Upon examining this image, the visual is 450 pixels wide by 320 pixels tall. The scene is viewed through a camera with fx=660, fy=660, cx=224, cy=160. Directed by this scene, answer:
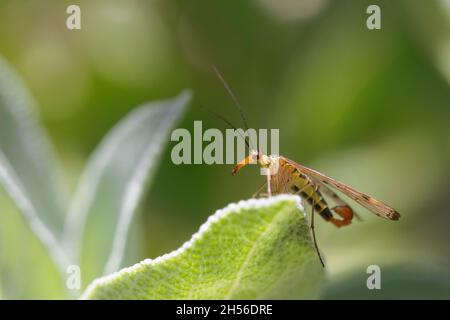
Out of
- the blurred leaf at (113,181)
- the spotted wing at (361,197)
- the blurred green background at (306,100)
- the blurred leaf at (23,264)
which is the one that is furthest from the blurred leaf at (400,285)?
the blurred leaf at (23,264)

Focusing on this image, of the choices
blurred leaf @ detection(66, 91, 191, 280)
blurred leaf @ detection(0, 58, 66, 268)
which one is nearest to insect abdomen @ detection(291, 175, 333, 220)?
blurred leaf @ detection(66, 91, 191, 280)

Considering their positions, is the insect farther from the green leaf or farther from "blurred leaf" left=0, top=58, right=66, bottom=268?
the green leaf

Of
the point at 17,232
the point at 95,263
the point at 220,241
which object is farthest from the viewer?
the point at 95,263

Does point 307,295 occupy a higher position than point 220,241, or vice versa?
point 220,241

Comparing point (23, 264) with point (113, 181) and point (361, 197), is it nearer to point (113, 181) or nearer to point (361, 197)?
point (113, 181)

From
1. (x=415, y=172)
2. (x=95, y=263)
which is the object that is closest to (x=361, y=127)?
(x=415, y=172)

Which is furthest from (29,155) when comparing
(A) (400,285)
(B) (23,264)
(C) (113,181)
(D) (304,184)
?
(A) (400,285)
